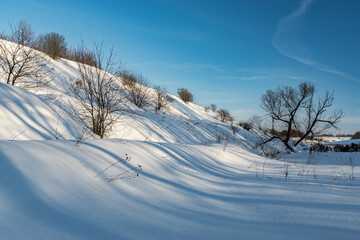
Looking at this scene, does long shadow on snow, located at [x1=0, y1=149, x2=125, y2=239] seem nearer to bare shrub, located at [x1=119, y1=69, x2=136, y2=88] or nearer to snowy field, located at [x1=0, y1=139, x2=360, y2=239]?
snowy field, located at [x1=0, y1=139, x2=360, y2=239]

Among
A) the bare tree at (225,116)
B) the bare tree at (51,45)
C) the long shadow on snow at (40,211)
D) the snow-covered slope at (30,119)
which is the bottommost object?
the long shadow on snow at (40,211)

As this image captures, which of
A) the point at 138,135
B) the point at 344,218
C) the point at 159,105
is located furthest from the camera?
the point at 159,105

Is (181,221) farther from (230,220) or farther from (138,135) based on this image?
(138,135)

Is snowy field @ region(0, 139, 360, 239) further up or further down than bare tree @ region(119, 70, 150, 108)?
further down

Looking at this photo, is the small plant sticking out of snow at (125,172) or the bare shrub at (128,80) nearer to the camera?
the small plant sticking out of snow at (125,172)

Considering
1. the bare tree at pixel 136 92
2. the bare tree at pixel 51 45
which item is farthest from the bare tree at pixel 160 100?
the bare tree at pixel 51 45

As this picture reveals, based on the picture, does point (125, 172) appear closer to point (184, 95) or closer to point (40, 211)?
point (40, 211)

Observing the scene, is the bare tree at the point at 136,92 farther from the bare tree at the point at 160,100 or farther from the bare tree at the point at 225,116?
the bare tree at the point at 225,116

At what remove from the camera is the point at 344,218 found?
5.16 ft

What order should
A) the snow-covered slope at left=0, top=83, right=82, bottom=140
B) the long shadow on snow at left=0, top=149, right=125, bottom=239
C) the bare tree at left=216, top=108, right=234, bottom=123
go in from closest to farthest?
the long shadow on snow at left=0, top=149, right=125, bottom=239 < the snow-covered slope at left=0, top=83, right=82, bottom=140 < the bare tree at left=216, top=108, right=234, bottom=123

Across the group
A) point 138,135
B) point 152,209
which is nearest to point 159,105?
point 138,135

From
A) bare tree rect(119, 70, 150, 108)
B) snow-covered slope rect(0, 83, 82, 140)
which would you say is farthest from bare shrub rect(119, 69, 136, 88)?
snow-covered slope rect(0, 83, 82, 140)

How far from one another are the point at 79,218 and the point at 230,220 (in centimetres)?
117

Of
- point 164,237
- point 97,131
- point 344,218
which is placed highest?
point 97,131
